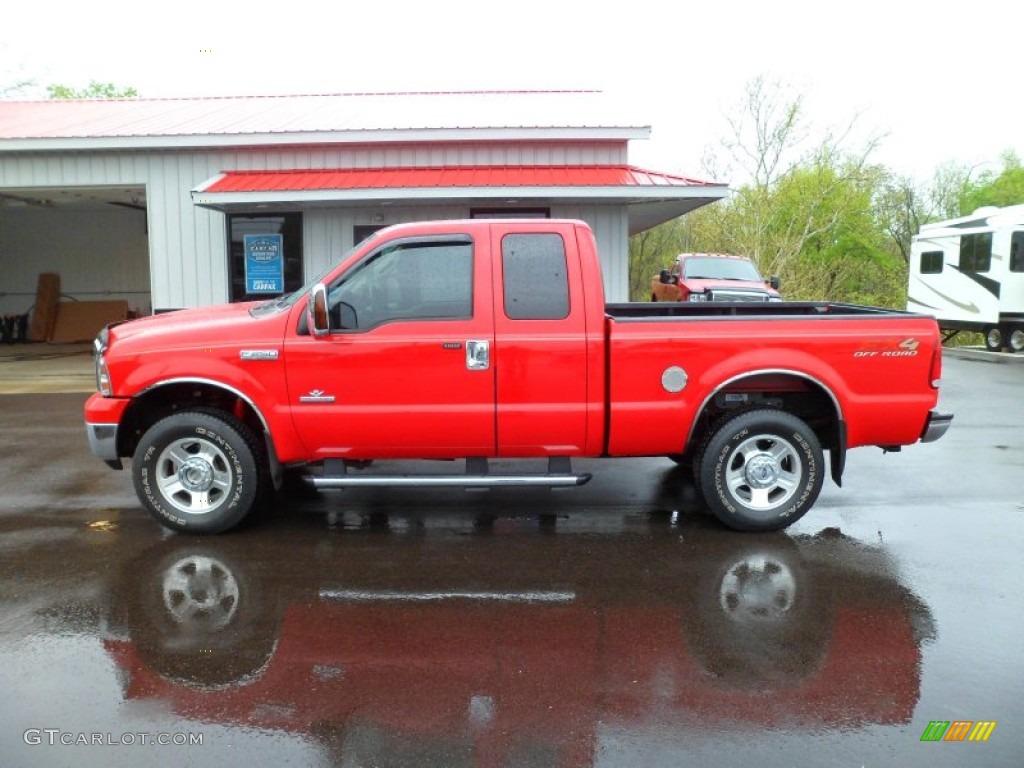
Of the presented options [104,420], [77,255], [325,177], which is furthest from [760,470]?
[77,255]

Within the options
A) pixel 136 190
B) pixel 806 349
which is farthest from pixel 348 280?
pixel 136 190

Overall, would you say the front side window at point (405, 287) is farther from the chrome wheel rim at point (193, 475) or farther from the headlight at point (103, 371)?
the headlight at point (103, 371)

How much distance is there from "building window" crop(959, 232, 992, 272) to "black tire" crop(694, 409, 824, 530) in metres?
18.4

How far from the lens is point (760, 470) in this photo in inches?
231

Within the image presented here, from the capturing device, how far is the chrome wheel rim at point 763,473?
584cm

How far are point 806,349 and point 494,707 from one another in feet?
11.2

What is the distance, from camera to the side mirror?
5418 mm

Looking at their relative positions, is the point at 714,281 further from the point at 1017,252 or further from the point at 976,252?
the point at 976,252

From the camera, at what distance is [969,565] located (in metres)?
5.21

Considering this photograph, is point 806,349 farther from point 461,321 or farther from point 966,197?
point 966,197

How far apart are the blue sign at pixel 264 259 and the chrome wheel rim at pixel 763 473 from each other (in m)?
10.7

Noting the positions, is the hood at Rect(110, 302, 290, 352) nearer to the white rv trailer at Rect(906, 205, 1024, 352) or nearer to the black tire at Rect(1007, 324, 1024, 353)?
the white rv trailer at Rect(906, 205, 1024, 352)

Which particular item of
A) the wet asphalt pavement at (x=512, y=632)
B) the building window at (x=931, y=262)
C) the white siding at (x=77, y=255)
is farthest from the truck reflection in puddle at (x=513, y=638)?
the white siding at (x=77, y=255)

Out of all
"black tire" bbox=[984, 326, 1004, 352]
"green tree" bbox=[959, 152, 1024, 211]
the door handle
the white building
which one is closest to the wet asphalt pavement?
the door handle
